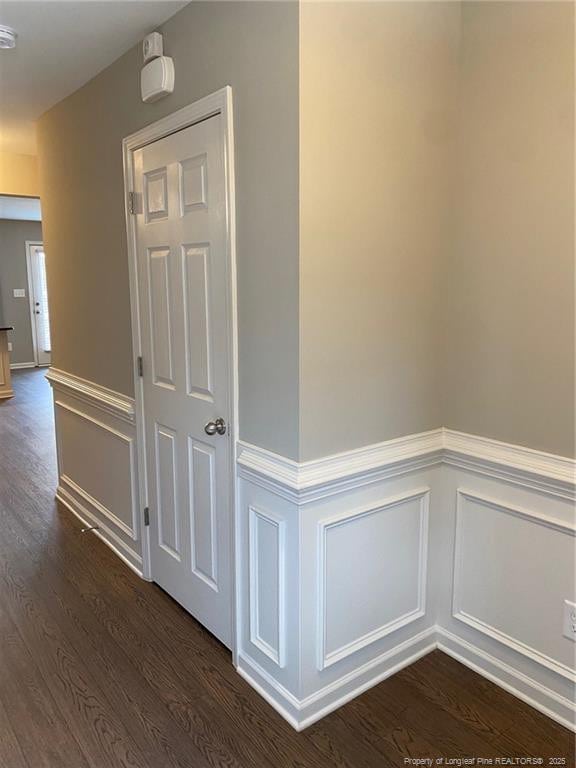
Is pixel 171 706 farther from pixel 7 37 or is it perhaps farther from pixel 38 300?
pixel 38 300

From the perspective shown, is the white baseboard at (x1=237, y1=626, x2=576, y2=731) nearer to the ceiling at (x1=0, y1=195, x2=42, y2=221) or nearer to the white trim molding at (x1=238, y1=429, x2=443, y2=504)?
the white trim molding at (x1=238, y1=429, x2=443, y2=504)

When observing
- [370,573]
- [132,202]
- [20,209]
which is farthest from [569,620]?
[20,209]

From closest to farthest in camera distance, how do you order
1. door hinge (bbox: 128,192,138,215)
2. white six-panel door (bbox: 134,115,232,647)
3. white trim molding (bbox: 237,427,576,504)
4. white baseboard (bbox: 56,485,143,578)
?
white trim molding (bbox: 237,427,576,504) → white six-panel door (bbox: 134,115,232,647) → door hinge (bbox: 128,192,138,215) → white baseboard (bbox: 56,485,143,578)

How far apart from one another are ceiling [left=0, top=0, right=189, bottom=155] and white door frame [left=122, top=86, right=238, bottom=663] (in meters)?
0.36

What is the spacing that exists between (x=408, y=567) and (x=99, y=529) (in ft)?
6.38

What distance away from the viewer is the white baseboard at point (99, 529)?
9.62ft

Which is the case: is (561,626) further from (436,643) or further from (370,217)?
(370,217)

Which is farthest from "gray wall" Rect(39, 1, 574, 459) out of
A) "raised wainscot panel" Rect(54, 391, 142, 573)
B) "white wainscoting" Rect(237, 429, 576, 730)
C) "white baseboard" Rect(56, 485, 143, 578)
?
"white baseboard" Rect(56, 485, 143, 578)

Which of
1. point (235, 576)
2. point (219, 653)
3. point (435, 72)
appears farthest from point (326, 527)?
point (435, 72)

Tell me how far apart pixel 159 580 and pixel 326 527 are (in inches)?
48.1

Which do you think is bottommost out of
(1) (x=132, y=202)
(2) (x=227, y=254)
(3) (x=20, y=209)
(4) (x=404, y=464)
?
(4) (x=404, y=464)

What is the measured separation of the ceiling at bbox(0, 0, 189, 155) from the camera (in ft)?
6.72

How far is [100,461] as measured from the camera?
3213 mm

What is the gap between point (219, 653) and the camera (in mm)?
2262
